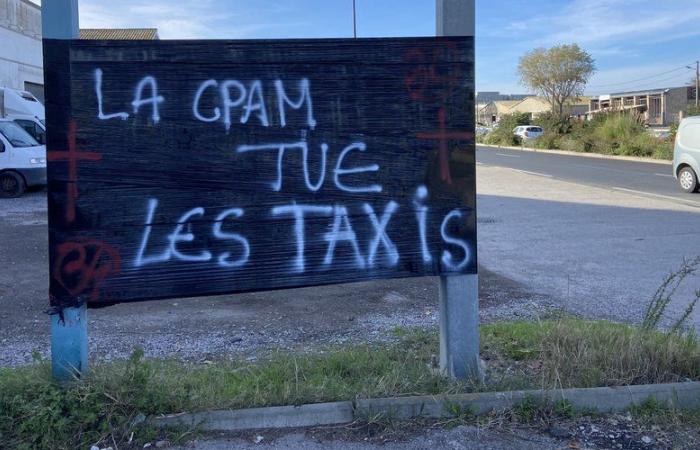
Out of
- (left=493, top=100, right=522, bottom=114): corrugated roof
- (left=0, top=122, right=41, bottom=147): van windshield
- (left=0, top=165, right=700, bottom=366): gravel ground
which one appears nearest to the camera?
(left=0, top=165, right=700, bottom=366): gravel ground

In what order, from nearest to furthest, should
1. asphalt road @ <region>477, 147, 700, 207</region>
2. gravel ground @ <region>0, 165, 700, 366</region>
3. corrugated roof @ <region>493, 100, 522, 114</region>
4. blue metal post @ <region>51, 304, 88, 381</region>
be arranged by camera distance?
blue metal post @ <region>51, 304, 88, 381</region> → gravel ground @ <region>0, 165, 700, 366</region> → asphalt road @ <region>477, 147, 700, 207</region> → corrugated roof @ <region>493, 100, 522, 114</region>

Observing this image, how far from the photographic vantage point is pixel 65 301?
380cm

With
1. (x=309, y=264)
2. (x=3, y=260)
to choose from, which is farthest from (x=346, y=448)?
(x=3, y=260)

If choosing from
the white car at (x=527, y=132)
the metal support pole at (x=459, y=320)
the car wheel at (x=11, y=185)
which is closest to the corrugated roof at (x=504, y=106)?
the white car at (x=527, y=132)

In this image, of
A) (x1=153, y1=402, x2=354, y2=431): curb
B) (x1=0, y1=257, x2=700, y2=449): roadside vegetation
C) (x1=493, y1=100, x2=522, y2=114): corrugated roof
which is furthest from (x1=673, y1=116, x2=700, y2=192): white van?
(x1=493, y1=100, x2=522, y2=114): corrugated roof

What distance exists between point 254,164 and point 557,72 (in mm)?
67040

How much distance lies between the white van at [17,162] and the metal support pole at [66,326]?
1416 centimetres

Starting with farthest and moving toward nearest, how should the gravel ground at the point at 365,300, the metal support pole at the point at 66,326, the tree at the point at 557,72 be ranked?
the tree at the point at 557,72
the gravel ground at the point at 365,300
the metal support pole at the point at 66,326

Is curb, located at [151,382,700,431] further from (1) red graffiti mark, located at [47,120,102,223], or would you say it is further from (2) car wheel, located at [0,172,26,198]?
(2) car wheel, located at [0,172,26,198]

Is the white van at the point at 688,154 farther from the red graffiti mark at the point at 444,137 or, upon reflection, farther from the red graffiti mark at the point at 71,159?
the red graffiti mark at the point at 71,159

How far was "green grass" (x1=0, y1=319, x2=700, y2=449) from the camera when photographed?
3568 mm

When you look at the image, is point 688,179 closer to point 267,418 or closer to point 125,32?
point 267,418

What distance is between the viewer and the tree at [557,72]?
65562 mm

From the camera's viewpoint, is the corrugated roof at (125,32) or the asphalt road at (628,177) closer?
the asphalt road at (628,177)
